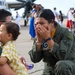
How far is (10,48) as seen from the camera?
2.85 meters

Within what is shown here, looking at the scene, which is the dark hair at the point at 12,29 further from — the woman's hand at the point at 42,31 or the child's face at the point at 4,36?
the woman's hand at the point at 42,31

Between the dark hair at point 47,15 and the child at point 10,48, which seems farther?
the dark hair at point 47,15

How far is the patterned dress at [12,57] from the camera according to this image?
2777mm

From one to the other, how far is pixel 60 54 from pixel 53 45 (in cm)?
15

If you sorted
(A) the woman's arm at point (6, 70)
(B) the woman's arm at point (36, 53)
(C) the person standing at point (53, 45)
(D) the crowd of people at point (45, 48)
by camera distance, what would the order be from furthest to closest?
(B) the woman's arm at point (36, 53), (C) the person standing at point (53, 45), (D) the crowd of people at point (45, 48), (A) the woman's arm at point (6, 70)

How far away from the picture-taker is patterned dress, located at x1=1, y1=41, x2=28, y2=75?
278cm

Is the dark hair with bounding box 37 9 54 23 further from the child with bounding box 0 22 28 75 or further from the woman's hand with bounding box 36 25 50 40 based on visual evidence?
the child with bounding box 0 22 28 75

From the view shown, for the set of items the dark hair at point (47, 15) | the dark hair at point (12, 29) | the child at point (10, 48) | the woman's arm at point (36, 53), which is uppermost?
the dark hair at point (47, 15)

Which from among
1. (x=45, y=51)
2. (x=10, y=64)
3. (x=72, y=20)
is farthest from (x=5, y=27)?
(x=72, y=20)

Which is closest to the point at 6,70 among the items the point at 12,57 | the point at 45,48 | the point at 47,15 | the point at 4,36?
→ the point at 12,57

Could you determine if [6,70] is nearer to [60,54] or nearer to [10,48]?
[10,48]

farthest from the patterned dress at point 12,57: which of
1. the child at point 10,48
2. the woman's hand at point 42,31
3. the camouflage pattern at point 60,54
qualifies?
the camouflage pattern at point 60,54

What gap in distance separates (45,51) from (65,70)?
0.36 m

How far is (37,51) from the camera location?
337 cm
